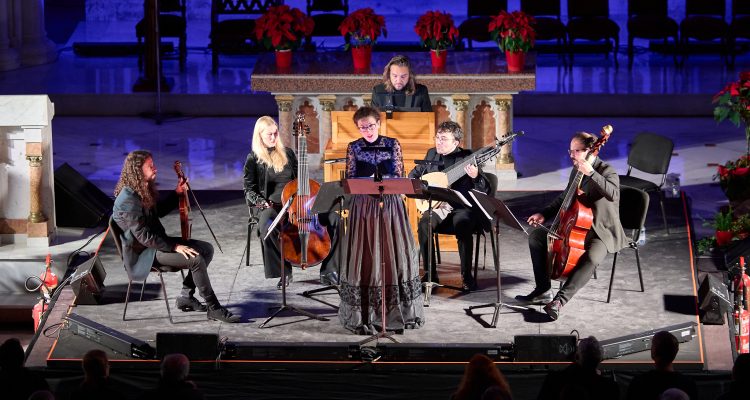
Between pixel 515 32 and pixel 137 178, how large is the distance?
4.45m

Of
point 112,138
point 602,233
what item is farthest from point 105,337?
point 112,138

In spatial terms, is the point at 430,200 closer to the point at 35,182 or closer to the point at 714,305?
the point at 714,305

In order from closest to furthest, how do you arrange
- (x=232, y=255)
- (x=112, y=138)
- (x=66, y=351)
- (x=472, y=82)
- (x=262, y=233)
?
(x=66, y=351), (x=262, y=233), (x=232, y=255), (x=472, y=82), (x=112, y=138)

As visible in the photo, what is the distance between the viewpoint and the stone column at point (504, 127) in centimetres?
1162

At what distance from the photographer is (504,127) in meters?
11.7

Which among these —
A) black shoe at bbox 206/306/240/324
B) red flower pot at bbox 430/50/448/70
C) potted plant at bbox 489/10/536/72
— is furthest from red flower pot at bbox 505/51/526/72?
black shoe at bbox 206/306/240/324

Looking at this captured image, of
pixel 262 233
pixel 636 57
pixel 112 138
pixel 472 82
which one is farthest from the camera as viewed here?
pixel 636 57

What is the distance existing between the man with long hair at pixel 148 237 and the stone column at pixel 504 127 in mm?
4093

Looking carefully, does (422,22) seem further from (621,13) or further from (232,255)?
(621,13)

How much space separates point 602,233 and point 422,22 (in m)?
3.79

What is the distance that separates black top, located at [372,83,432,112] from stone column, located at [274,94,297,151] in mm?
1910

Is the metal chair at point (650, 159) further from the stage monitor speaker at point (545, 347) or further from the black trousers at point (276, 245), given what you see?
the stage monitor speaker at point (545, 347)

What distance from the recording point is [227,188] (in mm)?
11703

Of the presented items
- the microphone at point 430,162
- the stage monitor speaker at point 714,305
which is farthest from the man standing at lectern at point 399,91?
the stage monitor speaker at point 714,305
